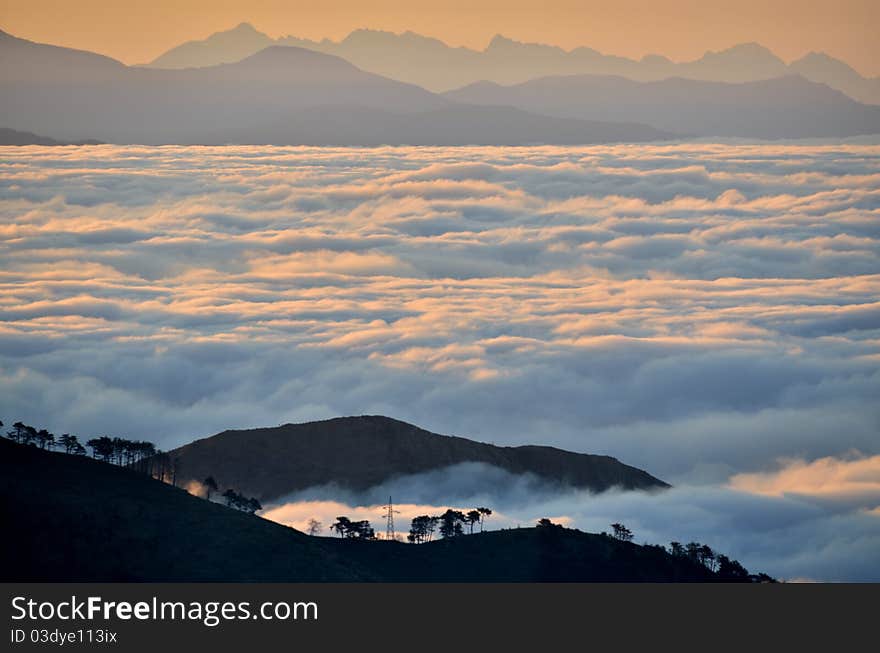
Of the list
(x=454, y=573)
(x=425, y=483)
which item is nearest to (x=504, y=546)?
(x=454, y=573)

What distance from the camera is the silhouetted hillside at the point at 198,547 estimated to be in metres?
101

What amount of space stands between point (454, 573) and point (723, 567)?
27180 millimetres

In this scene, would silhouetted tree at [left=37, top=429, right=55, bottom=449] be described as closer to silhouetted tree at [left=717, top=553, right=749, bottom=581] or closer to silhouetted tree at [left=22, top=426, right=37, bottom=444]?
silhouetted tree at [left=22, top=426, right=37, bottom=444]

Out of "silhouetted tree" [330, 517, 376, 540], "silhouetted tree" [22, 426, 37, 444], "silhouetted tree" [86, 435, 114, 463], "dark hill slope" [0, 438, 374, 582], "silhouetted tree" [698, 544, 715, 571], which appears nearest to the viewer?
"dark hill slope" [0, 438, 374, 582]

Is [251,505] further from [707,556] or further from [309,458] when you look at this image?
[309,458]

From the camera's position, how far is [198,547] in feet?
344

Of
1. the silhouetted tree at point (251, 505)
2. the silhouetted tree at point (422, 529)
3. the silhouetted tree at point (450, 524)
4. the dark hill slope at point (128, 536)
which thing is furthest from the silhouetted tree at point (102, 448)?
the silhouetted tree at point (450, 524)

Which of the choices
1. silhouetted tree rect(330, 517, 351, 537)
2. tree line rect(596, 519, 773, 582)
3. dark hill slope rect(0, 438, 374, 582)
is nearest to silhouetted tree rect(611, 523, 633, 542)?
tree line rect(596, 519, 773, 582)

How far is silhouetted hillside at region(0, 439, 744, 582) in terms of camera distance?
331 feet

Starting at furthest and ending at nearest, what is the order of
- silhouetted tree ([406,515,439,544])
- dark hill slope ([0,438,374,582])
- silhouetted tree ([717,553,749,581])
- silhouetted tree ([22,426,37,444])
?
silhouetted tree ([22,426,37,444]) → silhouetted tree ([406,515,439,544]) → silhouetted tree ([717,553,749,581]) → dark hill slope ([0,438,374,582])
